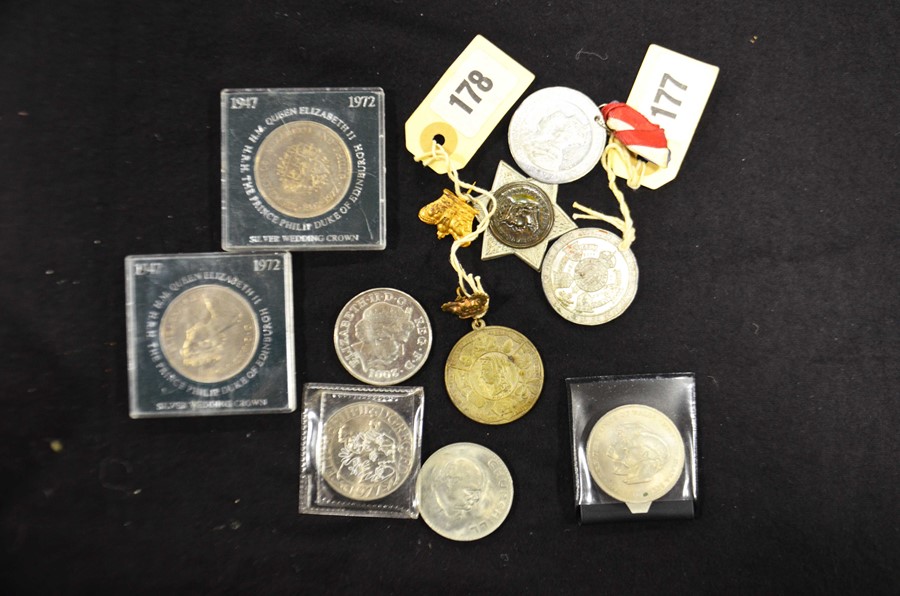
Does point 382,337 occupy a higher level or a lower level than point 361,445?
higher

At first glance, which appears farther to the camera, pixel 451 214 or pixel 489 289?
pixel 489 289

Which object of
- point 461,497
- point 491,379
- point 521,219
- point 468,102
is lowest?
point 461,497

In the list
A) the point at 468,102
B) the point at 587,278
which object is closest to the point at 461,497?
the point at 587,278

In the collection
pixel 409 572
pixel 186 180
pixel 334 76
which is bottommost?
pixel 409 572

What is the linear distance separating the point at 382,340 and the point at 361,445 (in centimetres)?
34

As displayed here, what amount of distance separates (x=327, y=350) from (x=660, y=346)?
109 cm

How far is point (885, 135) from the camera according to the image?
215 centimetres

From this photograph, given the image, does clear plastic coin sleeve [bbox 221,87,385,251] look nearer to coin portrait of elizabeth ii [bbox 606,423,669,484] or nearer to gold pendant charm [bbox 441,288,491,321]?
gold pendant charm [bbox 441,288,491,321]

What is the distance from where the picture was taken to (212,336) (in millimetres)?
2016

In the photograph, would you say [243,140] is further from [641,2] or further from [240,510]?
[641,2]

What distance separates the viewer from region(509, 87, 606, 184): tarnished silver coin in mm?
2062

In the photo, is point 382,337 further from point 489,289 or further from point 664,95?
point 664,95

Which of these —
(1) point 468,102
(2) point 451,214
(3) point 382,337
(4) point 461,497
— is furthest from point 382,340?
(1) point 468,102

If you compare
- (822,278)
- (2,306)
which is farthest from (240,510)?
(822,278)
